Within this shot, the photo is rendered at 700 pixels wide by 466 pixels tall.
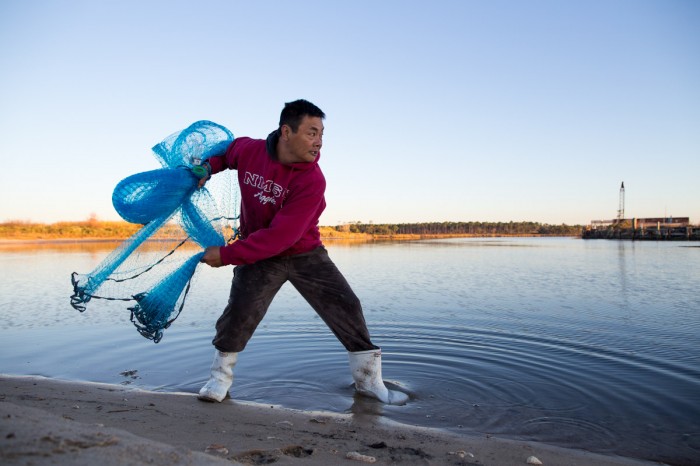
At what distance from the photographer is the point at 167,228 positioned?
482 cm

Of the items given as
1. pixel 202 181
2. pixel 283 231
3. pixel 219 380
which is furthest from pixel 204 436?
pixel 202 181

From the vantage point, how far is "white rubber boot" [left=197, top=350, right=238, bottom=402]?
419 centimetres

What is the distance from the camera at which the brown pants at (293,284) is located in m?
4.38

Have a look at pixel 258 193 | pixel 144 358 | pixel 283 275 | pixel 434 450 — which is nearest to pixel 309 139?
pixel 258 193

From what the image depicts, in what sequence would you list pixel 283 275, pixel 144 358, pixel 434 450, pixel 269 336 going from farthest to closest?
pixel 269 336 < pixel 144 358 < pixel 283 275 < pixel 434 450

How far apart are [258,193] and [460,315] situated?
5521mm

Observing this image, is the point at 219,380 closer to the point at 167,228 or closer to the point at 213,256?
the point at 213,256

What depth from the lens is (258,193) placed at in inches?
172

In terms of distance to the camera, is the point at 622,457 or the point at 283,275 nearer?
the point at 622,457

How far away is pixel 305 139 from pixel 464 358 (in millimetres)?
3219

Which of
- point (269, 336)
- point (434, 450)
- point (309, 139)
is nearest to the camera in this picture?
point (434, 450)

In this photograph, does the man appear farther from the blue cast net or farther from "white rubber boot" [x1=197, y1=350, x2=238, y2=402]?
the blue cast net

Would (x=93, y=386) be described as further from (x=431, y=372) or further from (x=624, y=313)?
(x=624, y=313)

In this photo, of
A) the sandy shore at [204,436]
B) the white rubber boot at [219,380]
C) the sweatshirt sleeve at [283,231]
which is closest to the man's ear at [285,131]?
the sweatshirt sleeve at [283,231]
